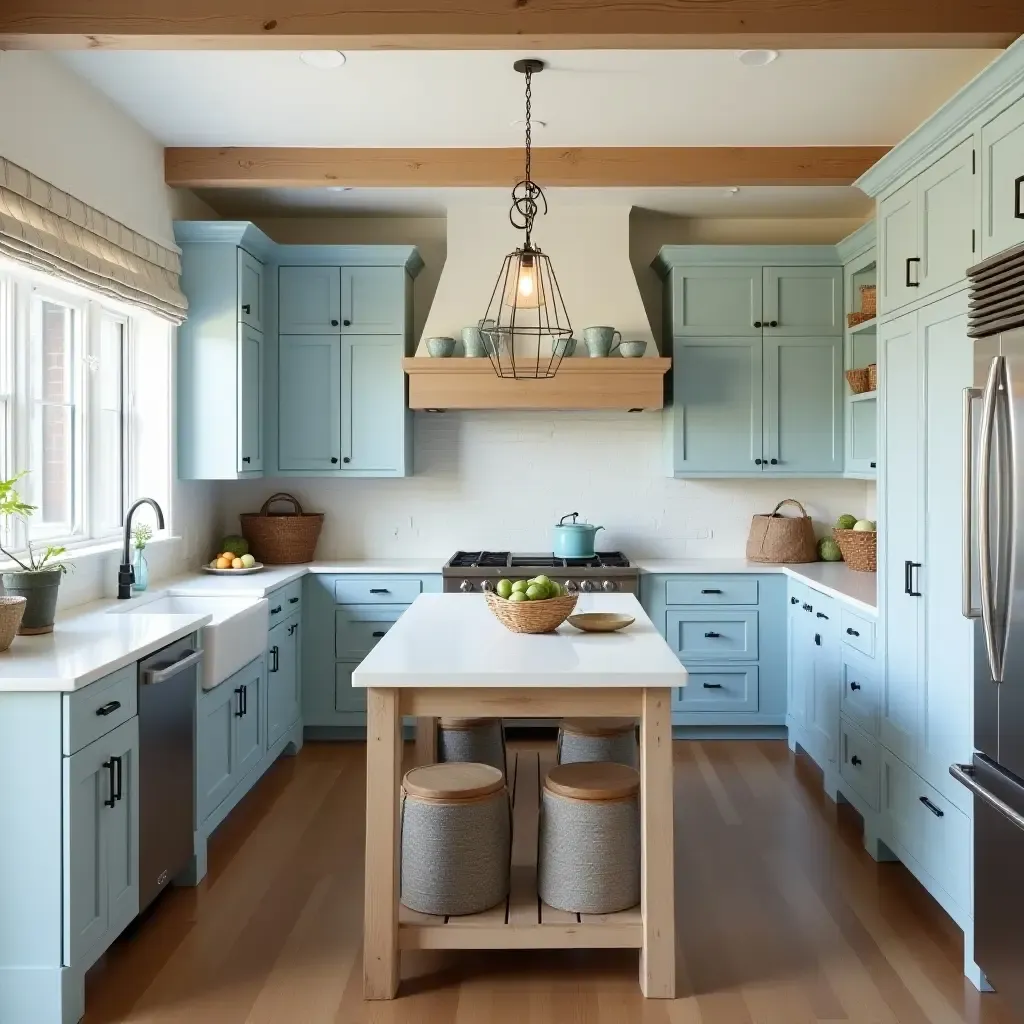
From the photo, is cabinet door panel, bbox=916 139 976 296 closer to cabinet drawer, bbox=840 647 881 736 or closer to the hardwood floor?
cabinet drawer, bbox=840 647 881 736

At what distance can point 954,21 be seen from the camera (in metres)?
2.85

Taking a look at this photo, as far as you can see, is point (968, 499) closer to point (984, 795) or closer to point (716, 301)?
point (984, 795)

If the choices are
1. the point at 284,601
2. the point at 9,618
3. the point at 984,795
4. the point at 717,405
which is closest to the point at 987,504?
the point at 984,795

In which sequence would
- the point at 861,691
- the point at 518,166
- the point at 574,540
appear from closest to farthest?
the point at 861,691, the point at 518,166, the point at 574,540

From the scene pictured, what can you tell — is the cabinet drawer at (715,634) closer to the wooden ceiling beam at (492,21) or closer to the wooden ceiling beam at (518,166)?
the wooden ceiling beam at (518,166)

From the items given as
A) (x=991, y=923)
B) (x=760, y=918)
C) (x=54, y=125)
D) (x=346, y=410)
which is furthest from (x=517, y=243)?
(x=991, y=923)

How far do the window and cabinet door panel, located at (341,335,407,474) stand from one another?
3.26ft

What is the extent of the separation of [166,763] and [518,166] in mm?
2852

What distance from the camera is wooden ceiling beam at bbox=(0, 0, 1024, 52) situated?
281 centimetres

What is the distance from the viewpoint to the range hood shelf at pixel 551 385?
5.01 meters

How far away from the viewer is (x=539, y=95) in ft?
12.3

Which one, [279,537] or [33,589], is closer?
[33,589]

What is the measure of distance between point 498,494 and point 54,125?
2.97 m

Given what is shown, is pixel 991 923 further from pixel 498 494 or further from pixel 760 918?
pixel 498 494
